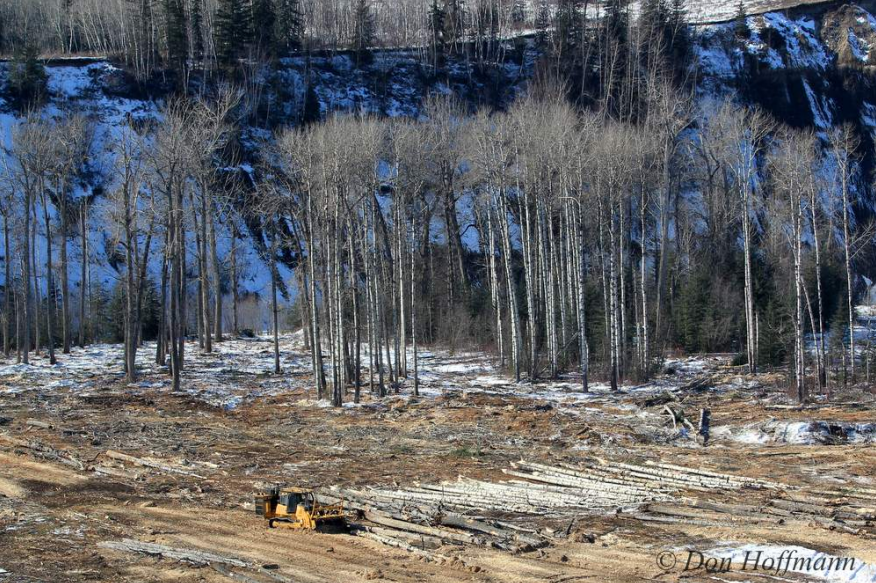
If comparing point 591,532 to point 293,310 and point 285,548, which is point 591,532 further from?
point 293,310

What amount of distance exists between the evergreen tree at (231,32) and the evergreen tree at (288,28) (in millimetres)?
2484

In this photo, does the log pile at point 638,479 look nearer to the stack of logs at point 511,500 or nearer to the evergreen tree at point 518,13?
the stack of logs at point 511,500

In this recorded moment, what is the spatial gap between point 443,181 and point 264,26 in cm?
3011

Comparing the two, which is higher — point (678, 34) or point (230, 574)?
point (678, 34)

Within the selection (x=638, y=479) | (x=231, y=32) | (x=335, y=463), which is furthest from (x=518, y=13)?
(x=638, y=479)

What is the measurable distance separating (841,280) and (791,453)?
3077 cm

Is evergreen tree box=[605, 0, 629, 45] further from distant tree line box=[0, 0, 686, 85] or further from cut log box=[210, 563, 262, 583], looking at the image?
cut log box=[210, 563, 262, 583]

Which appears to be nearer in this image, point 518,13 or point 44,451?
point 44,451

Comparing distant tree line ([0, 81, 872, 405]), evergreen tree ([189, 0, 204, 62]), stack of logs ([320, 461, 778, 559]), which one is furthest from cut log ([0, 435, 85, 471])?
evergreen tree ([189, 0, 204, 62])

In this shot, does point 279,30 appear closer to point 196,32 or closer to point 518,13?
point 196,32

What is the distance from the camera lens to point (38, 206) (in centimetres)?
5409

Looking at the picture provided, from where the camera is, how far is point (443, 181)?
144 ft

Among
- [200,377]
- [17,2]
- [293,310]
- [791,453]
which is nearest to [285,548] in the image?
[791,453]

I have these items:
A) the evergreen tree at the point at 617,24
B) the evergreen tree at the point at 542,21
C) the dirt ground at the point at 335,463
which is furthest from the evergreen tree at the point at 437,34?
the dirt ground at the point at 335,463
